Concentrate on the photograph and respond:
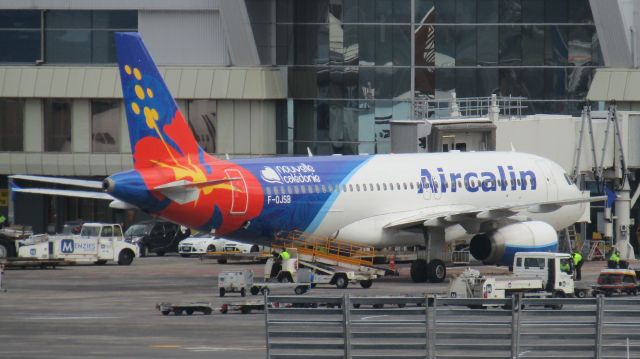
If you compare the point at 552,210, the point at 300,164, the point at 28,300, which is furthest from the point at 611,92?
the point at 28,300

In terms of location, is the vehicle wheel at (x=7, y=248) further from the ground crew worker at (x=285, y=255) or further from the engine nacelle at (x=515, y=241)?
the engine nacelle at (x=515, y=241)

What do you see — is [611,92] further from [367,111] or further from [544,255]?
[544,255]

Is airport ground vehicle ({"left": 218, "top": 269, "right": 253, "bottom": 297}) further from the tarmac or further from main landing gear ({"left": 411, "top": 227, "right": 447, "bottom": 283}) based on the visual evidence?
main landing gear ({"left": 411, "top": 227, "right": 447, "bottom": 283})

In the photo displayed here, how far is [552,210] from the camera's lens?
59.7 meters

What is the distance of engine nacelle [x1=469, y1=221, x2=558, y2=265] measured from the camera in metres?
57.1

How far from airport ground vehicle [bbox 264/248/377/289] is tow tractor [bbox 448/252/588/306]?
6.29m

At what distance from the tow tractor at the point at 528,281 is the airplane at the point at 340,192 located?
6995 millimetres

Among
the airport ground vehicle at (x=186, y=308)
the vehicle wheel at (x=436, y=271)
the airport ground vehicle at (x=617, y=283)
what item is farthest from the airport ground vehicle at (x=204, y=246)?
the airport ground vehicle at (x=186, y=308)

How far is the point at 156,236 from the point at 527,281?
135 feet

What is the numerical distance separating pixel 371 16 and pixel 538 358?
61.1m

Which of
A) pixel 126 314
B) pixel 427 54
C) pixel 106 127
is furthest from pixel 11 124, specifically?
pixel 126 314

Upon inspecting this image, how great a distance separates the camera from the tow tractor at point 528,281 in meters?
46.0

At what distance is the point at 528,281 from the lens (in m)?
46.9

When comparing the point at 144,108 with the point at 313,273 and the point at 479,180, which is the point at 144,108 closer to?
the point at 313,273
